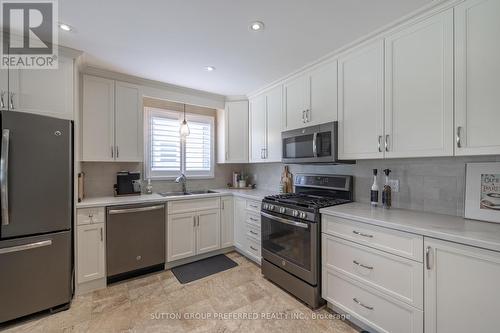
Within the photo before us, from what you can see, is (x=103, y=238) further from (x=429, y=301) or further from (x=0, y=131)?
(x=429, y=301)

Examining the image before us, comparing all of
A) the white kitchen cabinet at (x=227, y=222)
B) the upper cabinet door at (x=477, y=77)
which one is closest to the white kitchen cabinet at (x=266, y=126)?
the white kitchen cabinet at (x=227, y=222)

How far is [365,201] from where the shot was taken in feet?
7.54

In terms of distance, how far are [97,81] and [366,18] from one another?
9.41 ft

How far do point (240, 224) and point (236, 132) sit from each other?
1.48 metres

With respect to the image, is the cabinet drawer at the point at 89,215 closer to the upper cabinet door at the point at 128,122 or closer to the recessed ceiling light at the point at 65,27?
the upper cabinet door at the point at 128,122

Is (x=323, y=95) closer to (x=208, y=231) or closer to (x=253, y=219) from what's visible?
(x=253, y=219)

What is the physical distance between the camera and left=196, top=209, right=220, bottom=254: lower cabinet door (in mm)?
3014

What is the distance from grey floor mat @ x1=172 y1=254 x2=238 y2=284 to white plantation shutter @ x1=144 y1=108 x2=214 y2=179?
53.1 inches

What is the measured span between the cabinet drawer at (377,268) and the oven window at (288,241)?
166 millimetres

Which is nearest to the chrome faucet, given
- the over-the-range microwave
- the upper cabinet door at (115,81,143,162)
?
the upper cabinet door at (115,81,143,162)

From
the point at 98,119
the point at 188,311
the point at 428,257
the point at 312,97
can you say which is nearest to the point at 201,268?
the point at 188,311

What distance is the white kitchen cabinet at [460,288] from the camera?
117cm

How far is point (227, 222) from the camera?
329 cm

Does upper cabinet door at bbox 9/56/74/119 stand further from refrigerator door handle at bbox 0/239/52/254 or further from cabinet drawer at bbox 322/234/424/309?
cabinet drawer at bbox 322/234/424/309
